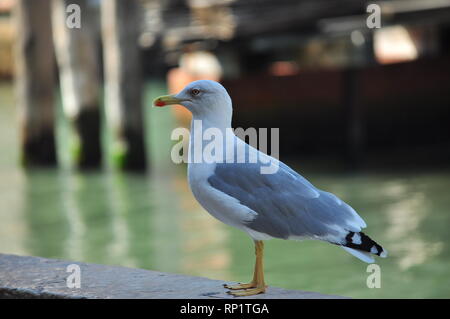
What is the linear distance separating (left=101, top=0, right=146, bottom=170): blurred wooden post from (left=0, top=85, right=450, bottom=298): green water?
0.42 m

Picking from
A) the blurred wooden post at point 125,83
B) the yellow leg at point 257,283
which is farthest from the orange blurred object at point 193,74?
the yellow leg at point 257,283

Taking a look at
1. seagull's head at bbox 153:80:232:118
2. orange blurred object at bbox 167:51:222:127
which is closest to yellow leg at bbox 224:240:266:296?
seagull's head at bbox 153:80:232:118

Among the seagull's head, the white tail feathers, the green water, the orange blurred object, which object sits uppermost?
the orange blurred object

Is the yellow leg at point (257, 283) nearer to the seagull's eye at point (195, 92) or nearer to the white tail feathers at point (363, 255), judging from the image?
the white tail feathers at point (363, 255)

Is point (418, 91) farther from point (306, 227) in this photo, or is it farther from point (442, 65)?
point (306, 227)

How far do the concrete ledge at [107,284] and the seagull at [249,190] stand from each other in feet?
1.08

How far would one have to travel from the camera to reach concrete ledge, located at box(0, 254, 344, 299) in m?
3.96

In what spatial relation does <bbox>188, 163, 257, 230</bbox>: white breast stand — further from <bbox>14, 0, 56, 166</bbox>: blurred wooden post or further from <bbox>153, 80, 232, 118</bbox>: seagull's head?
<bbox>14, 0, 56, 166</bbox>: blurred wooden post

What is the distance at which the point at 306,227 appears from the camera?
12.4ft

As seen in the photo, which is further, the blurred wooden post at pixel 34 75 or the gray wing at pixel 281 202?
the blurred wooden post at pixel 34 75

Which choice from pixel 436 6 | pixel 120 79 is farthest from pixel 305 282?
pixel 436 6

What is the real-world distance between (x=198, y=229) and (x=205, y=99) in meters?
6.64

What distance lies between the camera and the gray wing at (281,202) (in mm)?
3770

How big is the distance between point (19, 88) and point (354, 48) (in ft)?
17.2
